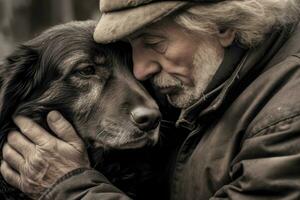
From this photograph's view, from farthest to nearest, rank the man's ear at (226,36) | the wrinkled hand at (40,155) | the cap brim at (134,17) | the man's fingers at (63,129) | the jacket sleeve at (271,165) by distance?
the man's fingers at (63,129), the wrinkled hand at (40,155), the man's ear at (226,36), the cap brim at (134,17), the jacket sleeve at (271,165)

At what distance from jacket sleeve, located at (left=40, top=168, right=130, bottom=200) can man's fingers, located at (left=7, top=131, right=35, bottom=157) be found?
10.4 inches

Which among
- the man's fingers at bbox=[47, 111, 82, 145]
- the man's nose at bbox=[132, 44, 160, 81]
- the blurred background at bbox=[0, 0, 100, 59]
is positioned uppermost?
the man's nose at bbox=[132, 44, 160, 81]

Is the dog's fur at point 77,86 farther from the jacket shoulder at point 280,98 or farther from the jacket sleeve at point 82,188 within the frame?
the jacket shoulder at point 280,98

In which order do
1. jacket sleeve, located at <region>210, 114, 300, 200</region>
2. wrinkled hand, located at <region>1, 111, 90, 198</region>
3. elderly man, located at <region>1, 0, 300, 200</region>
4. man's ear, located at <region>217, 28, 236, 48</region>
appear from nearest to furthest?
1. jacket sleeve, located at <region>210, 114, 300, 200</region>
2. elderly man, located at <region>1, 0, 300, 200</region>
3. man's ear, located at <region>217, 28, 236, 48</region>
4. wrinkled hand, located at <region>1, 111, 90, 198</region>

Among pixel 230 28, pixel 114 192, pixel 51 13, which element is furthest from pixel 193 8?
pixel 51 13

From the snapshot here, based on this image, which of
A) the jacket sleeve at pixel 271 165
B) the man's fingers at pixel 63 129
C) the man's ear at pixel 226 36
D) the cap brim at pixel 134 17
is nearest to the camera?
the jacket sleeve at pixel 271 165

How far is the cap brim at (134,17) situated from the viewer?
2.94 meters

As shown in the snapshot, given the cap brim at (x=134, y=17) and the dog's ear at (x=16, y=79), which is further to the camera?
the dog's ear at (x=16, y=79)

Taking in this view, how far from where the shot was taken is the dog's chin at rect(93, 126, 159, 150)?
10.8 feet

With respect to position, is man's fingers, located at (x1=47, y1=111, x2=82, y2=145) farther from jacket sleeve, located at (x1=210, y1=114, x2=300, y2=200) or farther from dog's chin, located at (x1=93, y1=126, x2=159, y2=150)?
jacket sleeve, located at (x1=210, y1=114, x2=300, y2=200)

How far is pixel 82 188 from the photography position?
9.91 feet

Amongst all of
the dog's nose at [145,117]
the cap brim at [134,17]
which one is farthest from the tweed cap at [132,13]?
the dog's nose at [145,117]

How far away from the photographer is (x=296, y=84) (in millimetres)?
2699

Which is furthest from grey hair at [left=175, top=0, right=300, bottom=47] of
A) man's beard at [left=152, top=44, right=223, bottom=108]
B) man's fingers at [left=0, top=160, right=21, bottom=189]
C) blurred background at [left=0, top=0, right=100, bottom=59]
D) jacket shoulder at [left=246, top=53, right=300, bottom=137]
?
blurred background at [left=0, top=0, right=100, bottom=59]
